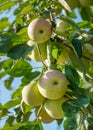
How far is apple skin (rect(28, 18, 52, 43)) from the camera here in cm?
150

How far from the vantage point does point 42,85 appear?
141 cm

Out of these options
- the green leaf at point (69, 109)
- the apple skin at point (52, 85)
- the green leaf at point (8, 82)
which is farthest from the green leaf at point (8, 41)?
the green leaf at point (8, 82)

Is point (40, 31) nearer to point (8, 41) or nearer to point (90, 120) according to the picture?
point (8, 41)

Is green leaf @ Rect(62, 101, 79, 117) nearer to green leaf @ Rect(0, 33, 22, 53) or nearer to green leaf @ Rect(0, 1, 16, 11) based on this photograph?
green leaf @ Rect(0, 33, 22, 53)

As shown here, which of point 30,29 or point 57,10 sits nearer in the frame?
point 30,29

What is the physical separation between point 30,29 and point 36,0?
35 centimetres

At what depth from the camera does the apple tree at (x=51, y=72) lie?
1402mm

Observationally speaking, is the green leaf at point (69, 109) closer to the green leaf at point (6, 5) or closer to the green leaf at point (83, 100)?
the green leaf at point (83, 100)

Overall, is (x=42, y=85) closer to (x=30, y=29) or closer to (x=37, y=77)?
(x=37, y=77)

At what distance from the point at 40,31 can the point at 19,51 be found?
3.9 inches

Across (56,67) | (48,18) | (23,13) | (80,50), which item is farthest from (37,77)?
(23,13)

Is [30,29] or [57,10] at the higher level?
[30,29]

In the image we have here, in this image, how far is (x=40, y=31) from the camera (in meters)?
1.52

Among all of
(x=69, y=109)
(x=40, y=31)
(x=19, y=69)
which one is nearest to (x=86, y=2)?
(x=40, y=31)
